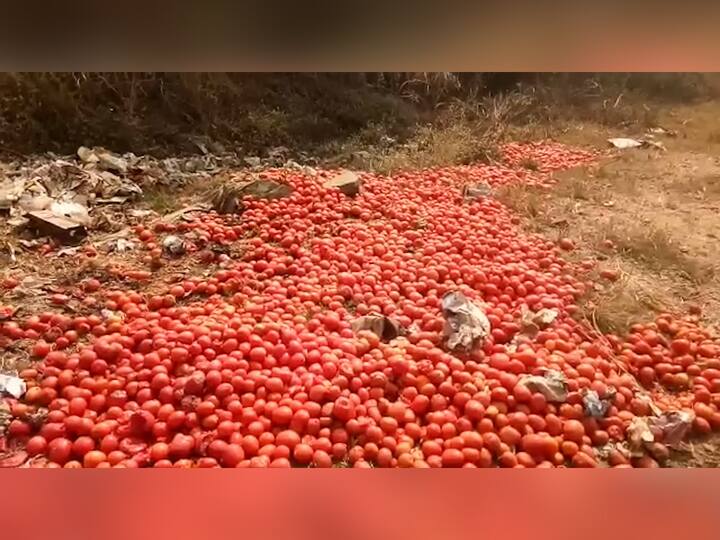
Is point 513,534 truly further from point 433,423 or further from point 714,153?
point 714,153

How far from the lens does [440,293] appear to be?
1274 millimetres

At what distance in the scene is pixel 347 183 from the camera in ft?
4.39

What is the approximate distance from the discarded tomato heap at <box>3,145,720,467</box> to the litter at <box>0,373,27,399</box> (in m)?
0.02

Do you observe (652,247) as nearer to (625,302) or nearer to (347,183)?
(625,302)

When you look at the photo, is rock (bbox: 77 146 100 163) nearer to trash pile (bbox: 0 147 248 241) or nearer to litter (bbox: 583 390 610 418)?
trash pile (bbox: 0 147 248 241)

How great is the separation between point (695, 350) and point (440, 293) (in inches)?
16.3

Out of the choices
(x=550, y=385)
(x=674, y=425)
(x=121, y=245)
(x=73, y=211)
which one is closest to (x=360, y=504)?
(x=550, y=385)

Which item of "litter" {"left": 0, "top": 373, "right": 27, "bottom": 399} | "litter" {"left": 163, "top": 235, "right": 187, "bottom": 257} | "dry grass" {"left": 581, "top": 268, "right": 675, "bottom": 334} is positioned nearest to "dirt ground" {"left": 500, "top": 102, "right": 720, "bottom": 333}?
"dry grass" {"left": 581, "top": 268, "right": 675, "bottom": 334}

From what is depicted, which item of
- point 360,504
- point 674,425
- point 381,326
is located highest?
point 381,326

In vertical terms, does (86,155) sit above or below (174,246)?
above

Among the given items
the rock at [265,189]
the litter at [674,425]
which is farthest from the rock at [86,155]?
the litter at [674,425]

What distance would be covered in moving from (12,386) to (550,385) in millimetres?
833

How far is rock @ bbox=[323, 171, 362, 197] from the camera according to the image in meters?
1.34

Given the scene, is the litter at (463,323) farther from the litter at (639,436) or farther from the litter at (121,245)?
the litter at (121,245)
